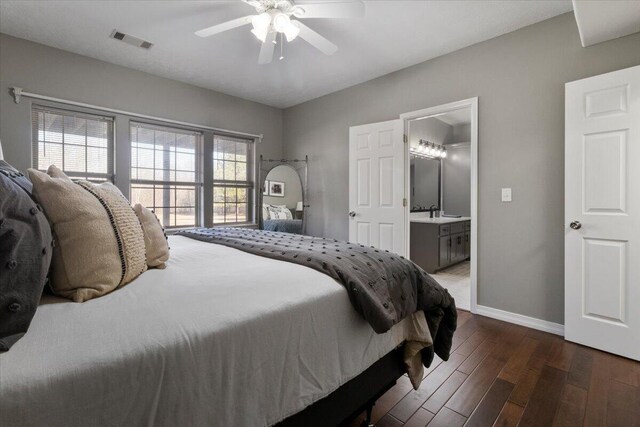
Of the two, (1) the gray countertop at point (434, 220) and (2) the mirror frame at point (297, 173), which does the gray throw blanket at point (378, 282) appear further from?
(1) the gray countertop at point (434, 220)

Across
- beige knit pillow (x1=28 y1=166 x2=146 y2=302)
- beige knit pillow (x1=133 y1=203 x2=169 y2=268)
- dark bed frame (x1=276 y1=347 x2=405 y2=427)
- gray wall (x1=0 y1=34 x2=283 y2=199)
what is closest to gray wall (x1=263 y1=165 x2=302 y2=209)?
gray wall (x1=0 y1=34 x2=283 y2=199)

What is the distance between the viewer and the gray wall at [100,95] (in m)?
2.79

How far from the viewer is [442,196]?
587cm

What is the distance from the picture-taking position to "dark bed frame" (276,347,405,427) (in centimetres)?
109

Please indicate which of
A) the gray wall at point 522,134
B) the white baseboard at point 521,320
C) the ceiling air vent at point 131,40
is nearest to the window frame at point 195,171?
the ceiling air vent at point 131,40

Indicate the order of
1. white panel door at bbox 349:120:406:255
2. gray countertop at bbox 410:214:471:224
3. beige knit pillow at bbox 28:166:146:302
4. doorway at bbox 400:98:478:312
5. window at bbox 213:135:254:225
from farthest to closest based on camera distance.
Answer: gray countertop at bbox 410:214:471:224
window at bbox 213:135:254:225
doorway at bbox 400:98:478:312
white panel door at bbox 349:120:406:255
beige knit pillow at bbox 28:166:146:302

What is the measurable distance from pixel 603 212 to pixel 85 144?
4.67 metres

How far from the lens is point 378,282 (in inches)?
53.6

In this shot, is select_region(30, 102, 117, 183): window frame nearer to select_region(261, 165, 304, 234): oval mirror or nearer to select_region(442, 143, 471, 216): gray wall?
select_region(261, 165, 304, 234): oval mirror

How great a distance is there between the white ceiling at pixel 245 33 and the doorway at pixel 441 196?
0.68 m

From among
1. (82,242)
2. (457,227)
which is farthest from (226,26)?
(457,227)

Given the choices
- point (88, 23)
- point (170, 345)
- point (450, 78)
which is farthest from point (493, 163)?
point (88, 23)

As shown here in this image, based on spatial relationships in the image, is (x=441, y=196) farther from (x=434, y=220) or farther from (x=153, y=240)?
(x=153, y=240)

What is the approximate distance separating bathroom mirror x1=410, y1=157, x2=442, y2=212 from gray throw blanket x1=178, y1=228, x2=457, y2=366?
3.57 m
